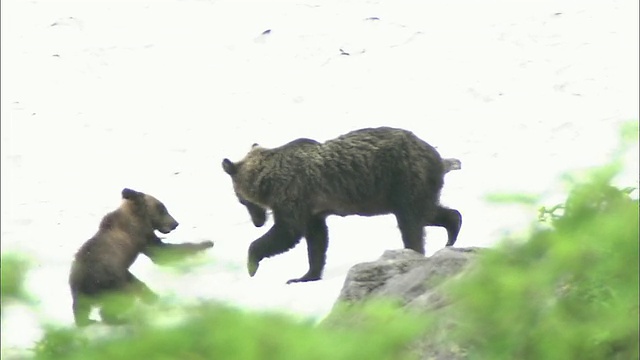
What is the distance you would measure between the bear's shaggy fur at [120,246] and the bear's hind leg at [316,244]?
925 millimetres

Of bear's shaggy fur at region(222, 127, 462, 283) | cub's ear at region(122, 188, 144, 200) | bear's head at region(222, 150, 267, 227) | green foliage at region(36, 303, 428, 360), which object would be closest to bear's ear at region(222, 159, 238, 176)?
bear's head at region(222, 150, 267, 227)

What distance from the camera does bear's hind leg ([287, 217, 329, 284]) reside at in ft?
24.7

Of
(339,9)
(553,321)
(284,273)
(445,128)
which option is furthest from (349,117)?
(553,321)

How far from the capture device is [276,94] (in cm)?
1014

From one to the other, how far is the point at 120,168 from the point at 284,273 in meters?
2.03

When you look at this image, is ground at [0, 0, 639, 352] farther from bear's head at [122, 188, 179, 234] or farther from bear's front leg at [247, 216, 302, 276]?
bear's head at [122, 188, 179, 234]

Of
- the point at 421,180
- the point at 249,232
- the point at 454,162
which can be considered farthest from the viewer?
the point at 249,232

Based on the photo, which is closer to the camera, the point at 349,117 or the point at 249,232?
the point at 249,232

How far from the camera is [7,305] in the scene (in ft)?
7.26

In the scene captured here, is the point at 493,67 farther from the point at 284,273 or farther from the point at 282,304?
the point at 282,304

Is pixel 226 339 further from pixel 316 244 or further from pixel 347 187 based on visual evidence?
pixel 316 244

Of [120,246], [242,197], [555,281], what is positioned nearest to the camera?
[555,281]

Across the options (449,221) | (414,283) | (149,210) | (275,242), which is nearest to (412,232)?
(449,221)

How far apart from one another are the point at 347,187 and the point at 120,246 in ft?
5.07
